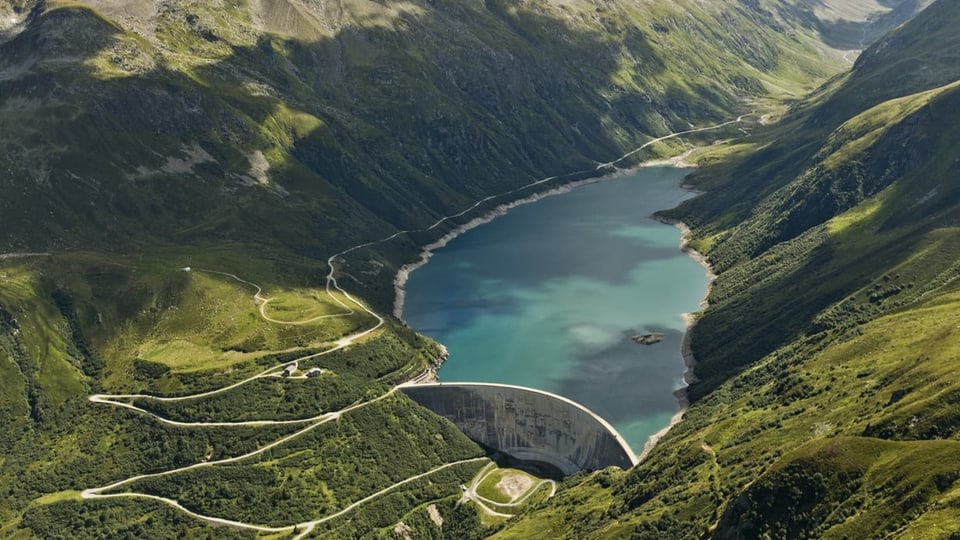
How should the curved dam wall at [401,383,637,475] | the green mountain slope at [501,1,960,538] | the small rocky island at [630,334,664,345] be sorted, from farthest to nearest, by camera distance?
the small rocky island at [630,334,664,345]
the curved dam wall at [401,383,637,475]
the green mountain slope at [501,1,960,538]

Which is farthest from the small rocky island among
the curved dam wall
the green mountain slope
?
the curved dam wall

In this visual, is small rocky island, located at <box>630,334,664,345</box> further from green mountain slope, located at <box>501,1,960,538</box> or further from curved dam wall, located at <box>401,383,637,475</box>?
curved dam wall, located at <box>401,383,637,475</box>

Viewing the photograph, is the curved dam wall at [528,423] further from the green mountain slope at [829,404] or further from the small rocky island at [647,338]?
the small rocky island at [647,338]

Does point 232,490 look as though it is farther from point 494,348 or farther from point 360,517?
point 494,348

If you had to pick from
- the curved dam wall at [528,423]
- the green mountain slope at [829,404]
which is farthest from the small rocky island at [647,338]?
the curved dam wall at [528,423]

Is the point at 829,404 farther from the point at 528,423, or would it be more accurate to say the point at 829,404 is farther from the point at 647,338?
the point at 647,338

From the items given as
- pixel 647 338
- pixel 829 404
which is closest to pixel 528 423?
pixel 647 338

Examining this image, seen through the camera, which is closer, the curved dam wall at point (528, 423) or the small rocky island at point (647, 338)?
the curved dam wall at point (528, 423)
